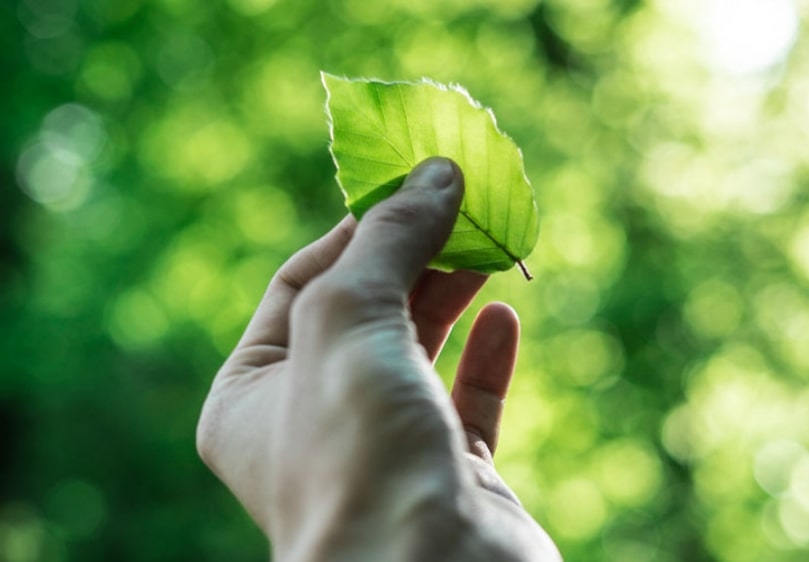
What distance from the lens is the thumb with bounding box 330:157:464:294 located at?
29.3 inches

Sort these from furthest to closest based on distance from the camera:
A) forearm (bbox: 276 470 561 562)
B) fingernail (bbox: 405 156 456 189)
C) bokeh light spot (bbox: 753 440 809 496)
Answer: bokeh light spot (bbox: 753 440 809 496) < fingernail (bbox: 405 156 456 189) < forearm (bbox: 276 470 561 562)

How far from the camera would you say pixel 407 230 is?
0.77m

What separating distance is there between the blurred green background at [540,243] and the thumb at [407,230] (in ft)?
9.98

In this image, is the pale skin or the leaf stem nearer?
the pale skin

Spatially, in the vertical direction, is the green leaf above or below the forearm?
above

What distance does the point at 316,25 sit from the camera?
4.41 metres

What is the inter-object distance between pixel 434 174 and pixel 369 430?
0.24 m

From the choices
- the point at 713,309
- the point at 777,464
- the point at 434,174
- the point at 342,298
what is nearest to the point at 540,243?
the point at 713,309

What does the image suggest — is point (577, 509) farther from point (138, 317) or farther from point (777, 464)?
point (138, 317)

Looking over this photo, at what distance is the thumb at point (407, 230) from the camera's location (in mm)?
745

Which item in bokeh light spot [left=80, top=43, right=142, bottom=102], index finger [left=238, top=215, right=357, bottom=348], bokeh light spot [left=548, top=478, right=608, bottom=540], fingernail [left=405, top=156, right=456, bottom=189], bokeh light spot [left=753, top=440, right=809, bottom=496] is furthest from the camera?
bokeh light spot [left=80, top=43, right=142, bottom=102]

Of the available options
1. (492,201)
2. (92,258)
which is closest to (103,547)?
(92,258)

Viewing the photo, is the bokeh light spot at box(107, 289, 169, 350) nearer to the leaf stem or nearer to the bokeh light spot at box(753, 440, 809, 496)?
the bokeh light spot at box(753, 440, 809, 496)

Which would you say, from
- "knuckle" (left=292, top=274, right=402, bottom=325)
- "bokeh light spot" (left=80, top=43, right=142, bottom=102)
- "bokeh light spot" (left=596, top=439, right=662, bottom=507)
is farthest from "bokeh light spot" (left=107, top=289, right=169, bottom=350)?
"knuckle" (left=292, top=274, right=402, bottom=325)
